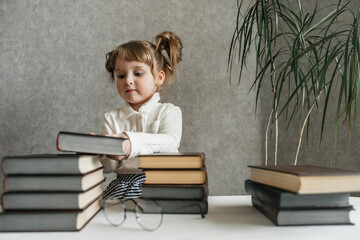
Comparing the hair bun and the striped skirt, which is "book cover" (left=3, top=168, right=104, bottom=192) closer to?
the striped skirt

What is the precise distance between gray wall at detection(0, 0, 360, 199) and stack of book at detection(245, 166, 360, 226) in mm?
897

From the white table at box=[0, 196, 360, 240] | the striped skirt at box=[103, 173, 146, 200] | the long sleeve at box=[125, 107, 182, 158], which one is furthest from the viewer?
the striped skirt at box=[103, 173, 146, 200]

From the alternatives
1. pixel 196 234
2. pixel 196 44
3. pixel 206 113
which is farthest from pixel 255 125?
pixel 196 234

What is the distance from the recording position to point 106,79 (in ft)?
4.75

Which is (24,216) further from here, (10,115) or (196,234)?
(10,115)

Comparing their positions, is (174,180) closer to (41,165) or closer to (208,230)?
(208,230)

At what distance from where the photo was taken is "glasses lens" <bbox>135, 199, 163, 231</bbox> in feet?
1.91

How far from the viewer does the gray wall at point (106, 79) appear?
1411 mm

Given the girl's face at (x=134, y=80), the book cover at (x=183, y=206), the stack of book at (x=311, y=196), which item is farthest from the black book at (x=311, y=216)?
the girl's face at (x=134, y=80)

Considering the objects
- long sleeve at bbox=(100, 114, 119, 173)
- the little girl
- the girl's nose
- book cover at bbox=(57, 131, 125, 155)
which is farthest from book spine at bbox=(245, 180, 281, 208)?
the girl's nose

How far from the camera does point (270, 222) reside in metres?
0.60

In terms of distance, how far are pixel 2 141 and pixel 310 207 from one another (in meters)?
1.42

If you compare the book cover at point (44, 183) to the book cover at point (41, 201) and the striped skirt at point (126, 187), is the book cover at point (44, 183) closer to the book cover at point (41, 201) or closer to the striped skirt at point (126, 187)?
the book cover at point (41, 201)

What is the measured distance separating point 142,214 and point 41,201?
0.22 metres
